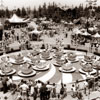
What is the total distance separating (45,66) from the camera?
41.4ft

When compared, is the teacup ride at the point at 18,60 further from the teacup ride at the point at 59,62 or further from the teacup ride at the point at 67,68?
the teacup ride at the point at 67,68

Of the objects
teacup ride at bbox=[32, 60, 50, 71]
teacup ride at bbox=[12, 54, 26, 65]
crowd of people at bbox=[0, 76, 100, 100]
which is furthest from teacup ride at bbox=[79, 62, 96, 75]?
teacup ride at bbox=[12, 54, 26, 65]

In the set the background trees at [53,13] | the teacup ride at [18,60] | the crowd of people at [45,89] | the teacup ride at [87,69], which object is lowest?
the crowd of people at [45,89]

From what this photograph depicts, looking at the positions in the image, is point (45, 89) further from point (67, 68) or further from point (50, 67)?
point (50, 67)

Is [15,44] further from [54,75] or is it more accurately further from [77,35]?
[54,75]

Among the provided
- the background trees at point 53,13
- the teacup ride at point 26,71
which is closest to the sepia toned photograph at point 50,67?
the teacup ride at point 26,71

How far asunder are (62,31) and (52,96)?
46.5 ft

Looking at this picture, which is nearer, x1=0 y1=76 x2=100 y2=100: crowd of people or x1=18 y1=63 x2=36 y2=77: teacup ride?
x1=0 y1=76 x2=100 y2=100: crowd of people

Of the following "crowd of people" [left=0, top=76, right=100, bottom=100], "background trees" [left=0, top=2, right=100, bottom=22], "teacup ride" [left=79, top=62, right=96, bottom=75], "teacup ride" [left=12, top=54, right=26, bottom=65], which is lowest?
"crowd of people" [left=0, top=76, right=100, bottom=100]

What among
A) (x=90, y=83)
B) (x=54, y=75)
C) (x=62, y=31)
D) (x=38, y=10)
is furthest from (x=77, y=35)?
(x=38, y=10)

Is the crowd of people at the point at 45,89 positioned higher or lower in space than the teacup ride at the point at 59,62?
lower

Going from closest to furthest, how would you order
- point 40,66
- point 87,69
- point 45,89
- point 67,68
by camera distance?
point 45,89
point 87,69
point 67,68
point 40,66

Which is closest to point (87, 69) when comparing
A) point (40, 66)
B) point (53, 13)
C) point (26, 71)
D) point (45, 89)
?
point (40, 66)

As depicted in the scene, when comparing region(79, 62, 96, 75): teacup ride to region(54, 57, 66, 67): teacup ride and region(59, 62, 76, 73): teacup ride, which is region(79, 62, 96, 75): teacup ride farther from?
region(54, 57, 66, 67): teacup ride
